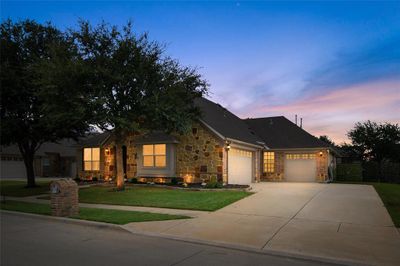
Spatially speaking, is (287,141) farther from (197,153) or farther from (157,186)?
(157,186)

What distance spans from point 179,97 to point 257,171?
33.1 feet

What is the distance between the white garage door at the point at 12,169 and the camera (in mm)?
37050

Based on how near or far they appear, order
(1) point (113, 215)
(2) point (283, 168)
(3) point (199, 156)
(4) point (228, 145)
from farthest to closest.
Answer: (2) point (283, 168)
(3) point (199, 156)
(4) point (228, 145)
(1) point (113, 215)

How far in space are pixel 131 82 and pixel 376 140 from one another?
2647 cm

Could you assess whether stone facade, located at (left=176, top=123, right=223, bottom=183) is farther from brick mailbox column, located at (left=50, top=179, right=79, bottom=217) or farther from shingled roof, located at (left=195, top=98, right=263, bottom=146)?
brick mailbox column, located at (left=50, top=179, right=79, bottom=217)

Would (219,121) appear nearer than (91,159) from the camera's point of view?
Yes

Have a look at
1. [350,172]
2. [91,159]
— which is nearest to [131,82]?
[91,159]

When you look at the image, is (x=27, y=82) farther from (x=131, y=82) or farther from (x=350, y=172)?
(x=350, y=172)

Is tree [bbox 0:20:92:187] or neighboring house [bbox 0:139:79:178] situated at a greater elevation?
tree [bbox 0:20:92:187]

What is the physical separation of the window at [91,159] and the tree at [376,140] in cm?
2500

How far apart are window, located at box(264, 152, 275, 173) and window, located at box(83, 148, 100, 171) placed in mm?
12653

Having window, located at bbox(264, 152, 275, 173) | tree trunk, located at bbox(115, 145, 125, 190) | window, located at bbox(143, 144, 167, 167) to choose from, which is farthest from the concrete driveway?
window, located at bbox(264, 152, 275, 173)

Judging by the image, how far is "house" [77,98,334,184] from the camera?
21.1 metres

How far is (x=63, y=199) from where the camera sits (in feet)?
38.3
